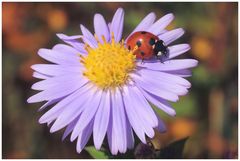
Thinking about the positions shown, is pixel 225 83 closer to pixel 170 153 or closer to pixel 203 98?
pixel 203 98

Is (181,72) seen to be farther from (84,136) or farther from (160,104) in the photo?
(84,136)

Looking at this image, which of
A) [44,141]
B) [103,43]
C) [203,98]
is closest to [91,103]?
[103,43]

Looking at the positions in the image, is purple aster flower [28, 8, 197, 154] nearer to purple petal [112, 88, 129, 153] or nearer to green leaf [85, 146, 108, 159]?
purple petal [112, 88, 129, 153]

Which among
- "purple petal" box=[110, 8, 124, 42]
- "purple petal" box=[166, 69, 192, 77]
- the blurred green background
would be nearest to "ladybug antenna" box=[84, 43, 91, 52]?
"purple petal" box=[110, 8, 124, 42]

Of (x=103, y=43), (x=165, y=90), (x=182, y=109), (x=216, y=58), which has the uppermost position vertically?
(x=103, y=43)

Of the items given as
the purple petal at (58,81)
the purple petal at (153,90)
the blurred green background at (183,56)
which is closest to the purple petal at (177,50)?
the purple petal at (153,90)

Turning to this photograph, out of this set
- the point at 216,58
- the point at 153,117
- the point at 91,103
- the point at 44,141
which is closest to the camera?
the point at 153,117

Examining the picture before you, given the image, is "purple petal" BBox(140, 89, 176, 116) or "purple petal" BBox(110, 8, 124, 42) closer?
"purple petal" BBox(140, 89, 176, 116)
